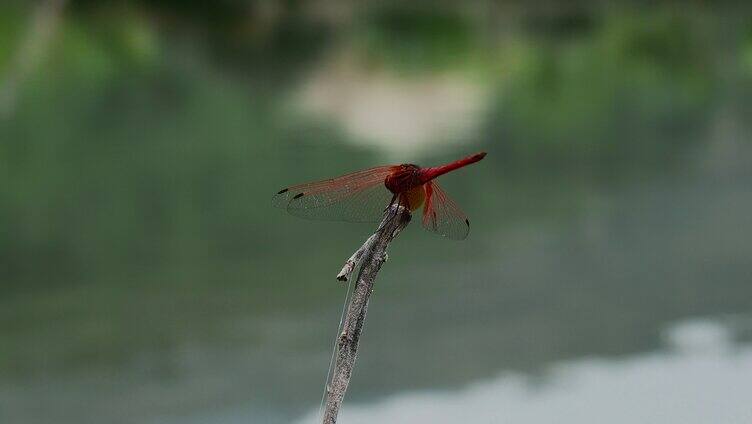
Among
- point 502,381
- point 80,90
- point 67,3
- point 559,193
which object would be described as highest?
point 67,3

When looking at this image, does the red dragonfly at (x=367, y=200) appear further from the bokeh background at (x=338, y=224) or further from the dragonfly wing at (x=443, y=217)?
the bokeh background at (x=338, y=224)

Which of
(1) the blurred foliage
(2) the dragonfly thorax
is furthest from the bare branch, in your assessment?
(1) the blurred foliage

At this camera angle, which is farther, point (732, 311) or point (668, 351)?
point (732, 311)

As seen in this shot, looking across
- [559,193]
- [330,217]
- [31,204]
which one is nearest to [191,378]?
[330,217]

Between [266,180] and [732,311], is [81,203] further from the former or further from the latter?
[732,311]

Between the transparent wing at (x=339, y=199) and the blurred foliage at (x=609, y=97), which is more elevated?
the blurred foliage at (x=609, y=97)

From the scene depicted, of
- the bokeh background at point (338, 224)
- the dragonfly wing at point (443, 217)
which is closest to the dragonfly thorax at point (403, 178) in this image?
the dragonfly wing at point (443, 217)
